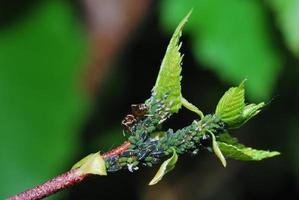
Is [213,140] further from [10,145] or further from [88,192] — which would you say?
[88,192]

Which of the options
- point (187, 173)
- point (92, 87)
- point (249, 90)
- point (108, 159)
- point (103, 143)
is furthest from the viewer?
point (187, 173)

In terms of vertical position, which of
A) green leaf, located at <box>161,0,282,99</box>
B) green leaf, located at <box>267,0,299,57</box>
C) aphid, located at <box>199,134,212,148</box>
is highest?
green leaf, located at <box>161,0,282,99</box>

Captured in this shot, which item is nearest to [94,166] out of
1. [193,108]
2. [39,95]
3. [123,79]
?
[193,108]

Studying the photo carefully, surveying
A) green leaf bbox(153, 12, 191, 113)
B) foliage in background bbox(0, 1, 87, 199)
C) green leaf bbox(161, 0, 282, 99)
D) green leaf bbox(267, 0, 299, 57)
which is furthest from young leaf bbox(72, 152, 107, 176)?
foliage in background bbox(0, 1, 87, 199)

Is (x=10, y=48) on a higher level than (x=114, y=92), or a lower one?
higher

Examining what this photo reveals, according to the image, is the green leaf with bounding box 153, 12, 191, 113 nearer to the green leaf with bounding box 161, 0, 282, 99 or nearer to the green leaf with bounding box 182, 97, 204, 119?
the green leaf with bounding box 182, 97, 204, 119

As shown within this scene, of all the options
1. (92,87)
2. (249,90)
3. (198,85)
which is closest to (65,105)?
(92,87)

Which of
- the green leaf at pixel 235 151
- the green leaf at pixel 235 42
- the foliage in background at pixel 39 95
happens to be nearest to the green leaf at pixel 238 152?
the green leaf at pixel 235 151

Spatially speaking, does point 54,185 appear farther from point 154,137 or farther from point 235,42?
point 235,42
